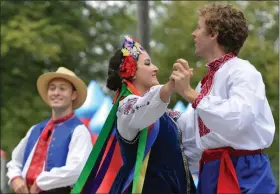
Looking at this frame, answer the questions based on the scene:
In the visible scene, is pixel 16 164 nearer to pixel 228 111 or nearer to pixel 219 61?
pixel 219 61

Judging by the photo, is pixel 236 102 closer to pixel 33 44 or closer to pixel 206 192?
pixel 206 192

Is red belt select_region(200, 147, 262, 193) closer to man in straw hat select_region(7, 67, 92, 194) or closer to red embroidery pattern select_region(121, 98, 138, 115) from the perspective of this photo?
red embroidery pattern select_region(121, 98, 138, 115)

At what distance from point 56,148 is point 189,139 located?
146 cm

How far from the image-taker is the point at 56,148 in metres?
5.20

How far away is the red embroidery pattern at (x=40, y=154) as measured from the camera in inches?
205

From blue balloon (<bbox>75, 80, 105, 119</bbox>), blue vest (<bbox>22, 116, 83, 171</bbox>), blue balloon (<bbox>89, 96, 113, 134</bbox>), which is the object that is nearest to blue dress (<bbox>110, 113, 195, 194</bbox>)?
blue vest (<bbox>22, 116, 83, 171</bbox>)

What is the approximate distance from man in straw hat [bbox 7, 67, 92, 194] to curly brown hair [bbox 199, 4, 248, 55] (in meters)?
1.92

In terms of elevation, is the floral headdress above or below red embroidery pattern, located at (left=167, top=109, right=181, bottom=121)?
above

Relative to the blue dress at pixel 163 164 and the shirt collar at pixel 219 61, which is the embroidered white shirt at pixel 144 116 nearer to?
the blue dress at pixel 163 164

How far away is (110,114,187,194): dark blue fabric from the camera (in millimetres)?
4004

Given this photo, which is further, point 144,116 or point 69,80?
point 69,80

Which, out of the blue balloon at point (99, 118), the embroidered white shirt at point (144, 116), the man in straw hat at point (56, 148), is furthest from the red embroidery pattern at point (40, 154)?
the blue balloon at point (99, 118)

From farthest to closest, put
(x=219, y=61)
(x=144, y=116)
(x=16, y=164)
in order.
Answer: (x=16, y=164) → (x=144, y=116) → (x=219, y=61)

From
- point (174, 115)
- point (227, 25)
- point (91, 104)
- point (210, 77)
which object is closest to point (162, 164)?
point (174, 115)
